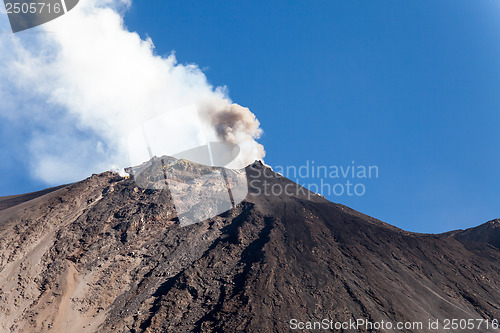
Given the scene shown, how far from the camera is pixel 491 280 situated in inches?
1786

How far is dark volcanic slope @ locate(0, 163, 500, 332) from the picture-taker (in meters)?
36.0

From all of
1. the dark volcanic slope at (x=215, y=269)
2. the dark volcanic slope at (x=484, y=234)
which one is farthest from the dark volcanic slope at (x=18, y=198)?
the dark volcanic slope at (x=484, y=234)

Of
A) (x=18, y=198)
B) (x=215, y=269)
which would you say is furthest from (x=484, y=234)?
(x=18, y=198)

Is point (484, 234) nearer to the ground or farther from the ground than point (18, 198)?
nearer to the ground

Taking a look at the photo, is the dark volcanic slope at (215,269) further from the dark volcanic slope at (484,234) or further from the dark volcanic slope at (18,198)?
the dark volcanic slope at (18,198)

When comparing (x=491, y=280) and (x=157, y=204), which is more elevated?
(x=157, y=204)

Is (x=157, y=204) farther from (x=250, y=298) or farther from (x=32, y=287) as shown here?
(x=250, y=298)

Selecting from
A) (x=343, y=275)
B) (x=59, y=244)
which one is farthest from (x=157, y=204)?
(x=343, y=275)

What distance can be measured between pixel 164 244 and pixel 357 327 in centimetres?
2877

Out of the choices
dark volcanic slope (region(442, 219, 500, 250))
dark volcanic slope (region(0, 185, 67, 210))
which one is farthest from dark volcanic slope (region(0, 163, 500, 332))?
dark volcanic slope (region(0, 185, 67, 210))

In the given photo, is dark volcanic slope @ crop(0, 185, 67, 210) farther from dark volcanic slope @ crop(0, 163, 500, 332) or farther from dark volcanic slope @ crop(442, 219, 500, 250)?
dark volcanic slope @ crop(442, 219, 500, 250)

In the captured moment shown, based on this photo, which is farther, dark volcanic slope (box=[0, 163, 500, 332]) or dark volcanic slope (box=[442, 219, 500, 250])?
dark volcanic slope (box=[442, 219, 500, 250])

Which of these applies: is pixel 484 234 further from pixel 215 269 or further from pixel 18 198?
pixel 18 198

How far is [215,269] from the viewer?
43.4m
